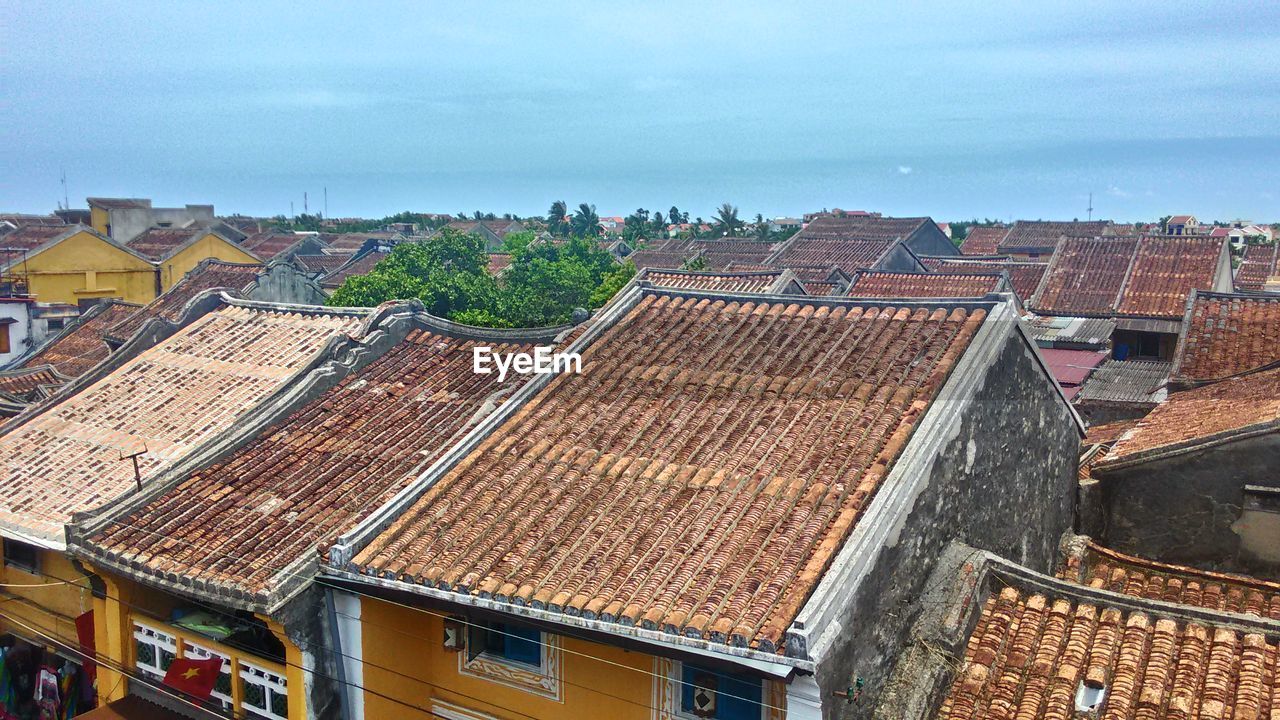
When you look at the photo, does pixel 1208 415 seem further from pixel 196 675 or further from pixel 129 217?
pixel 129 217

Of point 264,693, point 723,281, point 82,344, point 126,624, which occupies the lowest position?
point 264,693

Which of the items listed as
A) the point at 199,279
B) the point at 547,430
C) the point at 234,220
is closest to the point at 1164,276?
the point at 547,430

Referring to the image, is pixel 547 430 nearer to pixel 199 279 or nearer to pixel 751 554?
pixel 751 554

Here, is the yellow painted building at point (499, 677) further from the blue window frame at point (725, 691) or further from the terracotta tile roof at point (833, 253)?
the terracotta tile roof at point (833, 253)

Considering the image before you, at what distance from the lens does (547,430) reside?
459 inches

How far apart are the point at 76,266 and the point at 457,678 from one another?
4219 centimetres

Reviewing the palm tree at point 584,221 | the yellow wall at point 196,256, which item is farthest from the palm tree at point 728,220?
the yellow wall at point 196,256

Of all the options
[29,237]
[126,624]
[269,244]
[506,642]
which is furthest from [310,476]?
[269,244]

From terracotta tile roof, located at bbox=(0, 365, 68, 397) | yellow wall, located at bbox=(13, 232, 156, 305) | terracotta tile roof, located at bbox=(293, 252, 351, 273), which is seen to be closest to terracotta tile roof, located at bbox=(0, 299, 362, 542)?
terracotta tile roof, located at bbox=(0, 365, 68, 397)

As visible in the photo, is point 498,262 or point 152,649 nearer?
point 152,649

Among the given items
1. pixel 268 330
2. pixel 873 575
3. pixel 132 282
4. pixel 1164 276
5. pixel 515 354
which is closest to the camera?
pixel 873 575

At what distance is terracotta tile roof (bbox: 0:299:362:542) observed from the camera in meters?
14.5

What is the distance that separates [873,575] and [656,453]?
2.93m

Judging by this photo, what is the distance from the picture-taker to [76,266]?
45219 mm
